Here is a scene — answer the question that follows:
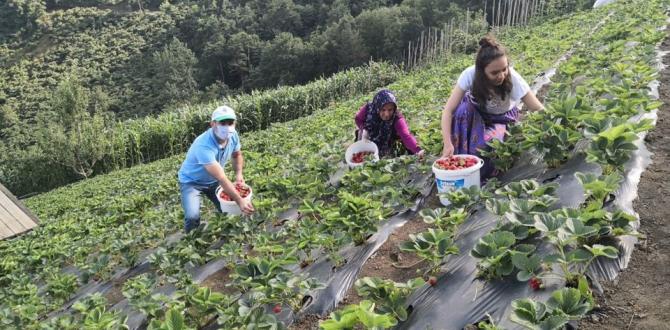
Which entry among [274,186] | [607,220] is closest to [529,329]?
[607,220]

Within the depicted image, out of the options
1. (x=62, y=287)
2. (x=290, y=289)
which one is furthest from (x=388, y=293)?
(x=62, y=287)

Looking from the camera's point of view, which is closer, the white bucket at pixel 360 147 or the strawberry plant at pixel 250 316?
the strawberry plant at pixel 250 316

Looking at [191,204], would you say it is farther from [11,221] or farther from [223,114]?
[11,221]

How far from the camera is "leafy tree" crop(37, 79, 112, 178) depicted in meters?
17.0

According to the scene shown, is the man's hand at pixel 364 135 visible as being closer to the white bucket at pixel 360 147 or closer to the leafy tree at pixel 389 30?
the white bucket at pixel 360 147

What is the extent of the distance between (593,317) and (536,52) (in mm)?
8582

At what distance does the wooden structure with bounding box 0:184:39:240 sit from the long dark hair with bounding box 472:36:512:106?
7.20 m

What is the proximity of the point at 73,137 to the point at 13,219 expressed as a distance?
10.5 metres

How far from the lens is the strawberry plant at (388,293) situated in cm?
213

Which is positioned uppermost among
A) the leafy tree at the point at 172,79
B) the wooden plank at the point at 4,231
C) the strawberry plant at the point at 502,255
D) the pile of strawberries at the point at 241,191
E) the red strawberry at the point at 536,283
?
the strawberry plant at the point at 502,255

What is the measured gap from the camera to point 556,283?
6.50ft

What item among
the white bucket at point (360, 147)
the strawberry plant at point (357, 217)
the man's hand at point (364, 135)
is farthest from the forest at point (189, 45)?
the strawberry plant at point (357, 217)

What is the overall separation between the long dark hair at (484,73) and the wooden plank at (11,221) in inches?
287

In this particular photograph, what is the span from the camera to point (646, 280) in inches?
76.3
